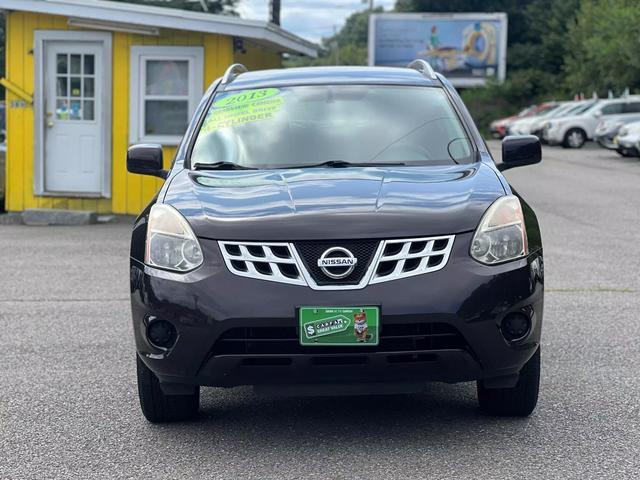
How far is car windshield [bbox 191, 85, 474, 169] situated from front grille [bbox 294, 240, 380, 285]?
1.10 m

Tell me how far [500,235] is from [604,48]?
137ft

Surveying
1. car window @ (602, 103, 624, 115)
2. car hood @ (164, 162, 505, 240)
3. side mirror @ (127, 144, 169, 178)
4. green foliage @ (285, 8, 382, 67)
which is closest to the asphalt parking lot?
car hood @ (164, 162, 505, 240)

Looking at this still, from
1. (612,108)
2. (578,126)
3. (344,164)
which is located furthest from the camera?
(578,126)

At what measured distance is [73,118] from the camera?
14.8 metres

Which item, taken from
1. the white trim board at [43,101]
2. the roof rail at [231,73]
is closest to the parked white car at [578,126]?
the white trim board at [43,101]

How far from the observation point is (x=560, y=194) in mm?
18625

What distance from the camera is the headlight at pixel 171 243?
4348 millimetres

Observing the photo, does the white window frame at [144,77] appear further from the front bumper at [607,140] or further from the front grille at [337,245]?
the front bumper at [607,140]

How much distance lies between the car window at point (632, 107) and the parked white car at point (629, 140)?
497 centimetres

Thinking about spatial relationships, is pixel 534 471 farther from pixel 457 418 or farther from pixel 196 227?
pixel 196 227

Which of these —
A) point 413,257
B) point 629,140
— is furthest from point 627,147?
point 413,257

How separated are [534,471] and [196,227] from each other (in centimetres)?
166

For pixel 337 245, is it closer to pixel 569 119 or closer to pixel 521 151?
pixel 521 151

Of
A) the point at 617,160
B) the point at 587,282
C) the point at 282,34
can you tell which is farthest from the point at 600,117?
the point at 587,282
